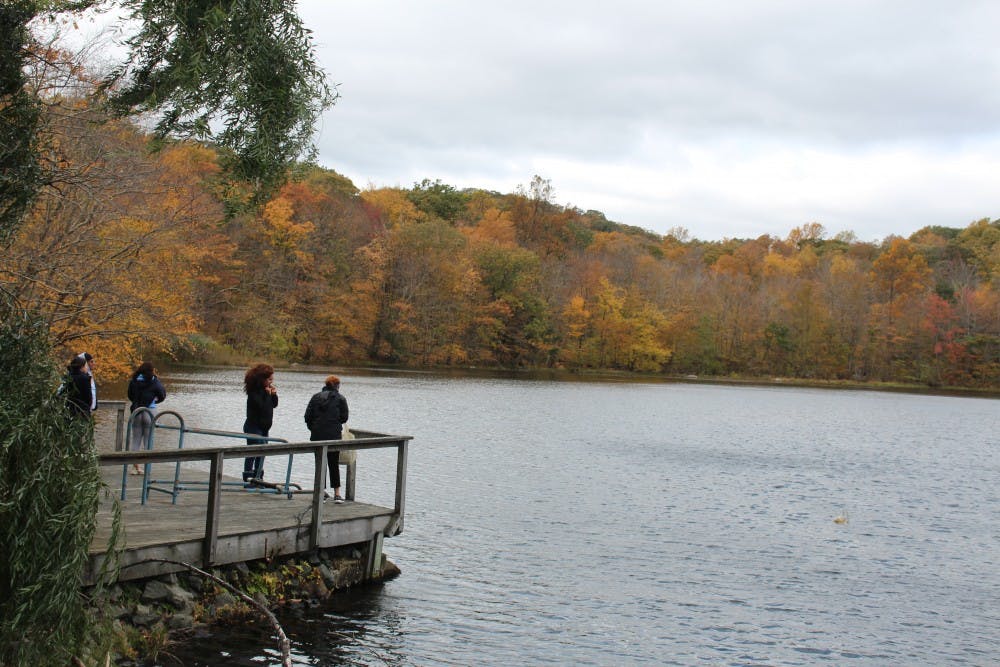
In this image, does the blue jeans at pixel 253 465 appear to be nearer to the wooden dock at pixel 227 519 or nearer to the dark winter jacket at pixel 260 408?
the dark winter jacket at pixel 260 408

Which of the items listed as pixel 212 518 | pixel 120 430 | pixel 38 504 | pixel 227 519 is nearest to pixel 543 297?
pixel 120 430

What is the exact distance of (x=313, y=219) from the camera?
246 feet

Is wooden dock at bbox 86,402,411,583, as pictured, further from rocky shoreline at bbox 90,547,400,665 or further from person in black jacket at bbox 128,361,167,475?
person in black jacket at bbox 128,361,167,475

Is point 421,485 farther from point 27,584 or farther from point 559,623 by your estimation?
point 27,584

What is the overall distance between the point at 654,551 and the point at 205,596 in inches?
341

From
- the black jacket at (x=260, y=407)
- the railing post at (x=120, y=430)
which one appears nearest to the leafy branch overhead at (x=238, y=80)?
the black jacket at (x=260, y=407)

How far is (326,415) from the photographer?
477 inches

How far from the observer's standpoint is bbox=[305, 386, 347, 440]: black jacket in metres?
12.1

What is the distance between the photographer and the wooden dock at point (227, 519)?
845 cm

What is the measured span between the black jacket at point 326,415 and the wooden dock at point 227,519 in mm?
490

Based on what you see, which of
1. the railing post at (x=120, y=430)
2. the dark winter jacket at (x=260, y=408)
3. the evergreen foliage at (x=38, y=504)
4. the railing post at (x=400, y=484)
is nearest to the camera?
the evergreen foliage at (x=38, y=504)

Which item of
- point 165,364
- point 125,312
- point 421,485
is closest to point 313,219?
point 165,364

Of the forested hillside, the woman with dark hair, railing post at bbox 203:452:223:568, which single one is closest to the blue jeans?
the woman with dark hair

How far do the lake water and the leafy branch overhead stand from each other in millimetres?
4939
